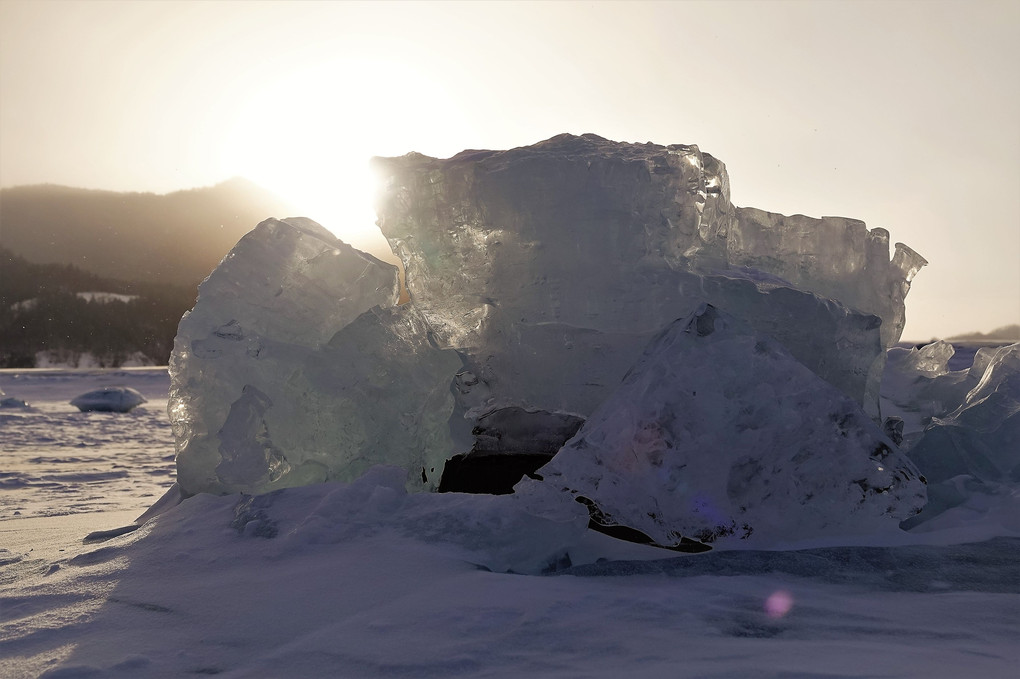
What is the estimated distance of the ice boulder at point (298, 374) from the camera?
3.14 meters

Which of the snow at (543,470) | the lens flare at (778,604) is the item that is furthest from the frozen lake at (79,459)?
the lens flare at (778,604)

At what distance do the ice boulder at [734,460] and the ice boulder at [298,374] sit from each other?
3.48 ft

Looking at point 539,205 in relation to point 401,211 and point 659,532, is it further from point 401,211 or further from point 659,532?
point 659,532

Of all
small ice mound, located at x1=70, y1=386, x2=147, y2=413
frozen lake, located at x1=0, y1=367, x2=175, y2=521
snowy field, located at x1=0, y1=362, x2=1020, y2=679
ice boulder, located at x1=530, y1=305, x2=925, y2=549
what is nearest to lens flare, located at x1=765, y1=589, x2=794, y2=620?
snowy field, located at x1=0, y1=362, x2=1020, y2=679

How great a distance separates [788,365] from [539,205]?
1.43 meters

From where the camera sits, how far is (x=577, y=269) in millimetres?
3547

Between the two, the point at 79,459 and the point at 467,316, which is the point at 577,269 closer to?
the point at 467,316

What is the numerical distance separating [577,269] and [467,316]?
26.4 inches

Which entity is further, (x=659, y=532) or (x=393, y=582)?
(x=659, y=532)

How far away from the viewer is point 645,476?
8.02ft

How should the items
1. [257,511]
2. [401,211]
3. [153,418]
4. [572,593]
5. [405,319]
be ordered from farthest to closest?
1. [153,418]
2. [401,211]
3. [405,319]
4. [257,511]
5. [572,593]

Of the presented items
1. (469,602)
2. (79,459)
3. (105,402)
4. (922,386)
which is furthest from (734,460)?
(105,402)

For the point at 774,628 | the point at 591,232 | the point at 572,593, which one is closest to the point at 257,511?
the point at 572,593

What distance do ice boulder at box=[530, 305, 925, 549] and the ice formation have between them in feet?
2.02
